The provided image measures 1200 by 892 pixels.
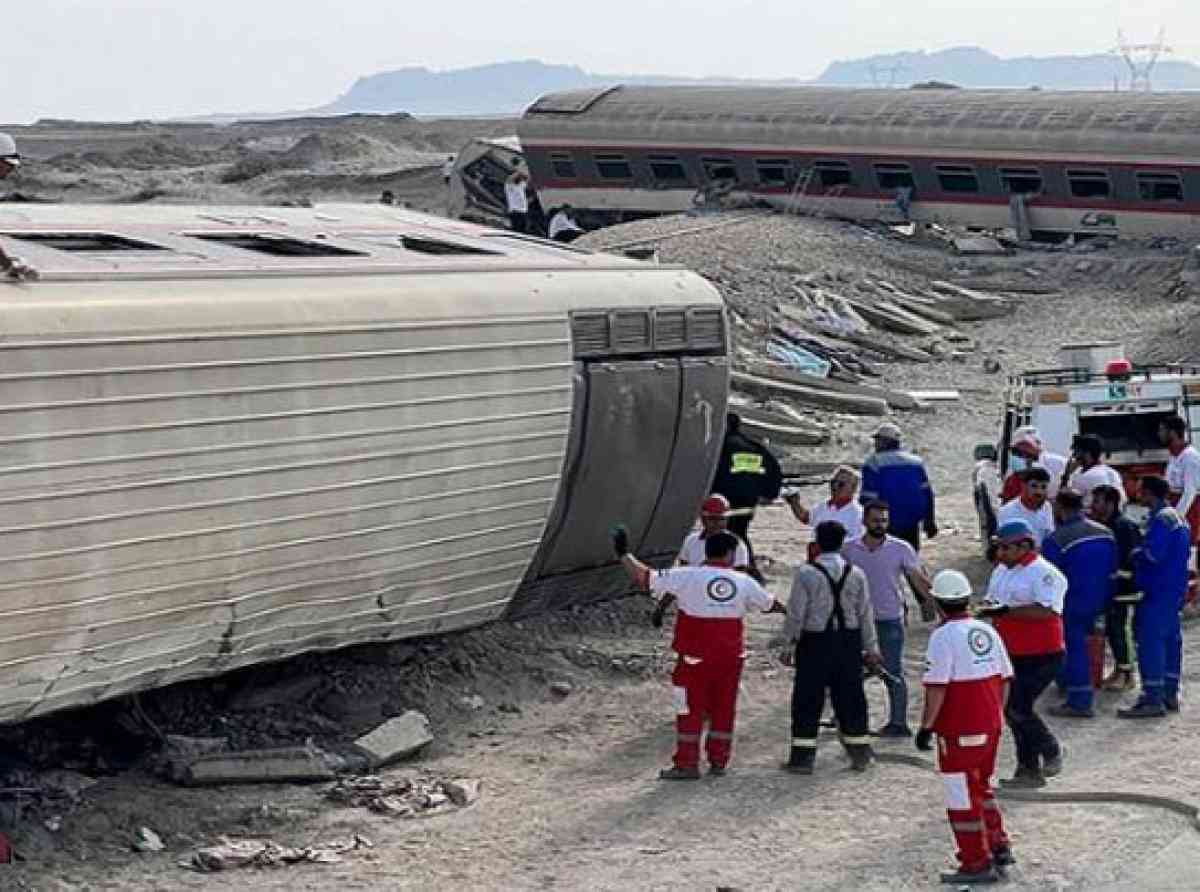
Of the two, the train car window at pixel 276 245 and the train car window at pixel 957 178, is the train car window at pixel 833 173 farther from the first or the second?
the train car window at pixel 276 245

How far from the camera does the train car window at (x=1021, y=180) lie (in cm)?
3506

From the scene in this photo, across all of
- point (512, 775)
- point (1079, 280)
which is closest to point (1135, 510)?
point (512, 775)

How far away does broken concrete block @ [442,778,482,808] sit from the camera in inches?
463

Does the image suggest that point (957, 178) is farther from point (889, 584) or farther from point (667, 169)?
point (889, 584)

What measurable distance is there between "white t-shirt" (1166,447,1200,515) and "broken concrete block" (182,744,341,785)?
6.11 m

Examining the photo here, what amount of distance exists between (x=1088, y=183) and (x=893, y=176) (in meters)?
3.22

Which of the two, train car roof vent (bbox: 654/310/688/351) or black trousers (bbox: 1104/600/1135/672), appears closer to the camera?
black trousers (bbox: 1104/600/1135/672)

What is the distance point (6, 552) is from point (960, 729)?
13.4 ft

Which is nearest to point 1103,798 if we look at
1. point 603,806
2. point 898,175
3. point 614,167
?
point 603,806

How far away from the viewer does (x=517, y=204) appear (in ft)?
121

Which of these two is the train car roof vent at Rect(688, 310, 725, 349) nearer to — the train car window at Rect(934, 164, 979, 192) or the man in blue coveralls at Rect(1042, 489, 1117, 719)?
the man in blue coveralls at Rect(1042, 489, 1117, 719)

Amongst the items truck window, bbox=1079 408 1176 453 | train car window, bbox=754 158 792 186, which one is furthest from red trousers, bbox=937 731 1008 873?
train car window, bbox=754 158 792 186

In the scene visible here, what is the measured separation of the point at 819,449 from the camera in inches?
890

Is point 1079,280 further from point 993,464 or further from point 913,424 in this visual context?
point 993,464
